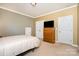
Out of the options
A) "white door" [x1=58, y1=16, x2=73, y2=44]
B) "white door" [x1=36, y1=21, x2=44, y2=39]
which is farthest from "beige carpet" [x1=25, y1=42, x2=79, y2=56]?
"white door" [x1=36, y1=21, x2=44, y2=39]

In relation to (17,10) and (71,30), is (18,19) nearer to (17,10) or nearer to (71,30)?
(17,10)

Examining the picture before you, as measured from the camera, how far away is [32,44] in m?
1.97

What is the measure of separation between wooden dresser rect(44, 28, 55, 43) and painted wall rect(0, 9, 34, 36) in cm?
27

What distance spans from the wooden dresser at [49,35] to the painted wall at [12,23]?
27 centimetres

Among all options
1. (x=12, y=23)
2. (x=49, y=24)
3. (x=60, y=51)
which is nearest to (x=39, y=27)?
(x=49, y=24)

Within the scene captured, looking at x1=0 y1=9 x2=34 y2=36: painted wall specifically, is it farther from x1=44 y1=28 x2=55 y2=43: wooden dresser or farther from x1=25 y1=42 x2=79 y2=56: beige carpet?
x1=25 y1=42 x2=79 y2=56: beige carpet

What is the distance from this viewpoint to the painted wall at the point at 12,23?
0.98 metres

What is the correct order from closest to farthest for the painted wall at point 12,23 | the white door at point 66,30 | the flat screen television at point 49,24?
the painted wall at point 12,23
the white door at point 66,30
the flat screen television at point 49,24

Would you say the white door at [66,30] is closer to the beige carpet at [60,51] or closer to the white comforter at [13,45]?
the beige carpet at [60,51]

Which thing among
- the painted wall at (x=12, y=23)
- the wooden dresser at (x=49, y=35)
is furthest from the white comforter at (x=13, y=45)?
the wooden dresser at (x=49, y=35)

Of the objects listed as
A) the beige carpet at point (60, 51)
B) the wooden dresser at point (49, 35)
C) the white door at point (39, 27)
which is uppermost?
the white door at point (39, 27)

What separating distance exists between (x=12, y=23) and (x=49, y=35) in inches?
23.1

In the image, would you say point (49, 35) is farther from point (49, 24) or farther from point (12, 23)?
point (12, 23)

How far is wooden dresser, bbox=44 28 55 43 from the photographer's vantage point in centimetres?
124
